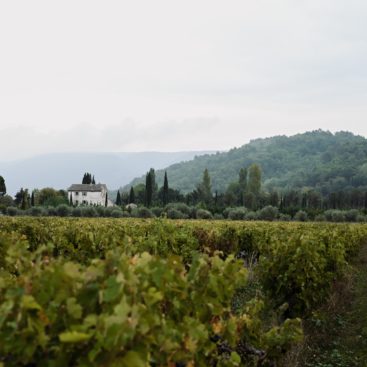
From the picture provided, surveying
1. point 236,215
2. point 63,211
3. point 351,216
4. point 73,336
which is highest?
point 73,336

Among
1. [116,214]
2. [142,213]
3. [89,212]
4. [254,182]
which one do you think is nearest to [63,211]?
[89,212]

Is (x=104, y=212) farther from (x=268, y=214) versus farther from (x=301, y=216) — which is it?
(x=301, y=216)

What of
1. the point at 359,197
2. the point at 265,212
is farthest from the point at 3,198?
the point at 359,197

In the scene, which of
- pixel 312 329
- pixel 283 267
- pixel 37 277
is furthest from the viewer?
pixel 312 329

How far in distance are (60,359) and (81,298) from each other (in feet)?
1.20

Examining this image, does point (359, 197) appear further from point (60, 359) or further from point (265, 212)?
point (60, 359)

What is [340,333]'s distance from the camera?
10.8 m

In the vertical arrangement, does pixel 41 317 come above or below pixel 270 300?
above

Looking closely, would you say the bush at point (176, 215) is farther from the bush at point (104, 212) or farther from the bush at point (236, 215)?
the bush at point (104, 212)

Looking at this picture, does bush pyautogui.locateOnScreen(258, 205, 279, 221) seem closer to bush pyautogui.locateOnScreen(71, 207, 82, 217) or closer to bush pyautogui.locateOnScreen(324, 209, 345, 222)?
bush pyautogui.locateOnScreen(324, 209, 345, 222)

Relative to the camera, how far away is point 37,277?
2977mm

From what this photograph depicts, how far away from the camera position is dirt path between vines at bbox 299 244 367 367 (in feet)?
29.4

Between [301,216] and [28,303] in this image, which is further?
[301,216]

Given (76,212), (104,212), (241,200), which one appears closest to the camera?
(104,212)
